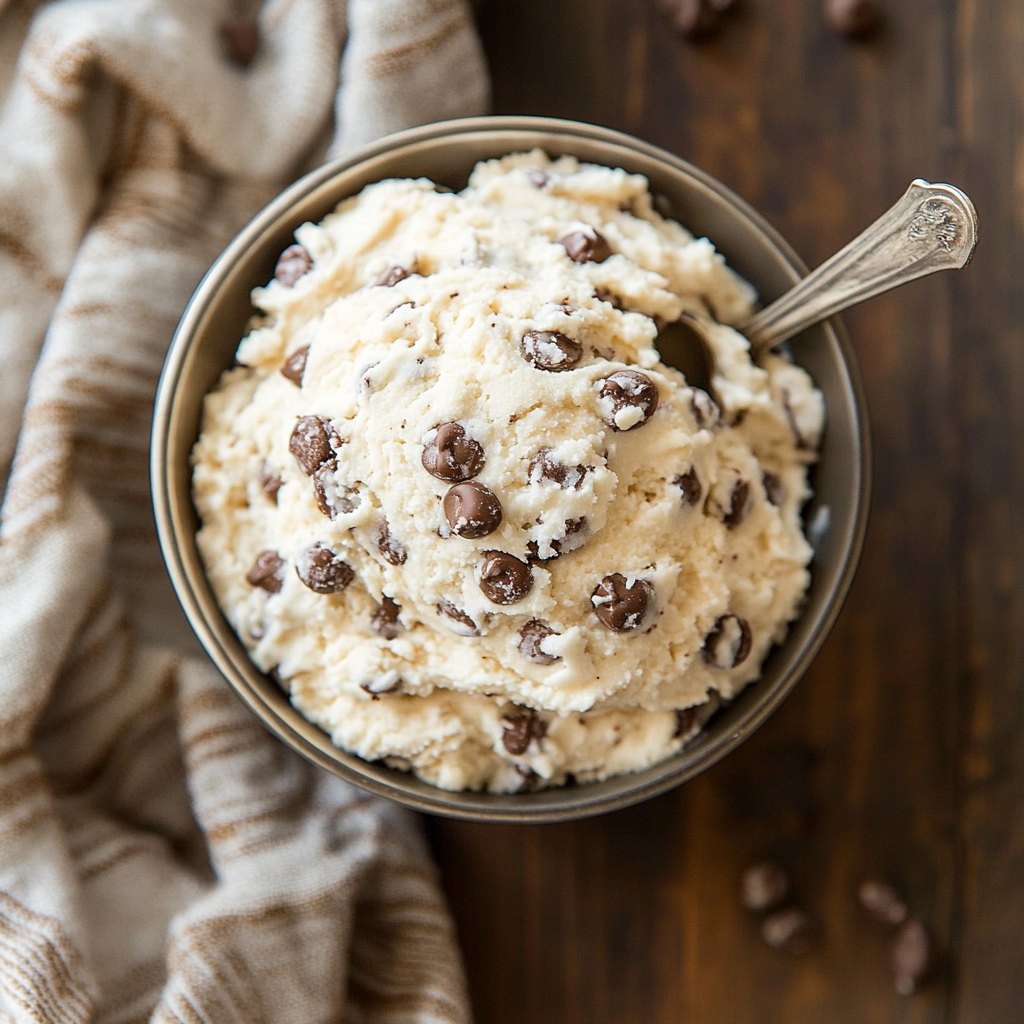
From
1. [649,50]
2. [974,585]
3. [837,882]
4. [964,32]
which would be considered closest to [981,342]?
[974,585]

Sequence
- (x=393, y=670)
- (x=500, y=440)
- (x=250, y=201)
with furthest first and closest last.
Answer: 1. (x=250, y=201)
2. (x=393, y=670)
3. (x=500, y=440)

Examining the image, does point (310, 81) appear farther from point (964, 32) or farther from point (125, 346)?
point (964, 32)

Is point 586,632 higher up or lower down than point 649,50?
lower down

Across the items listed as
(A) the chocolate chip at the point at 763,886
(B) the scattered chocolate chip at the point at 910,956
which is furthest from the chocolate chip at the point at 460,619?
(B) the scattered chocolate chip at the point at 910,956

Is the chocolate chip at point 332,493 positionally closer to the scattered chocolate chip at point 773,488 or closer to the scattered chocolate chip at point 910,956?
the scattered chocolate chip at point 773,488

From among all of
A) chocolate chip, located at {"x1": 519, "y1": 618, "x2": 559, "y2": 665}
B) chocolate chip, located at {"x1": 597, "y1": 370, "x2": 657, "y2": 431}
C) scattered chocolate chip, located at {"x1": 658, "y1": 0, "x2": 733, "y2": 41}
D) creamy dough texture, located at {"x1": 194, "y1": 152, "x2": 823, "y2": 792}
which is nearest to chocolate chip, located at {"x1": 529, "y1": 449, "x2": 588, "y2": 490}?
creamy dough texture, located at {"x1": 194, "y1": 152, "x2": 823, "y2": 792}

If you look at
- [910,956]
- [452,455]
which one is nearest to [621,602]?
[452,455]
